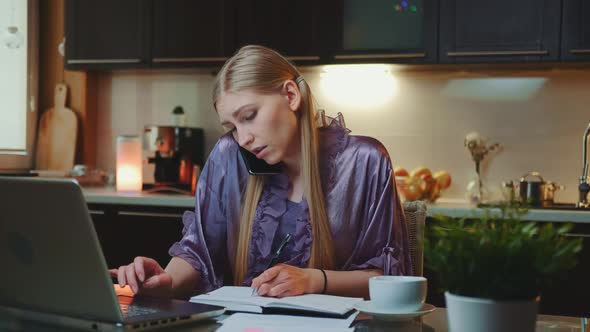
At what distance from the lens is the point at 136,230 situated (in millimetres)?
3350

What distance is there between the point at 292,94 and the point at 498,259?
97 cm

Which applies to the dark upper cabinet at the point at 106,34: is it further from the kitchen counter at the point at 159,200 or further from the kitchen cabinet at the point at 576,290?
the kitchen cabinet at the point at 576,290

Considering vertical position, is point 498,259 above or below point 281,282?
above

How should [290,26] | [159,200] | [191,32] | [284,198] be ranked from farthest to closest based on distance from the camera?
[191,32] → [290,26] → [159,200] → [284,198]

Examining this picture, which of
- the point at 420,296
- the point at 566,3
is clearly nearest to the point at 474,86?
the point at 566,3

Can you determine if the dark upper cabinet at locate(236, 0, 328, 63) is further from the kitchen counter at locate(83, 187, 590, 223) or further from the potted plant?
the potted plant

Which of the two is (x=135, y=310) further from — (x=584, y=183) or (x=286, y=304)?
(x=584, y=183)

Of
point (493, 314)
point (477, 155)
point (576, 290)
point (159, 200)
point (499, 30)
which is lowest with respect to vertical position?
point (576, 290)

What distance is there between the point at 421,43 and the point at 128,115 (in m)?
1.63

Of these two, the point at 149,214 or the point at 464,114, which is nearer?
the point at 149,214

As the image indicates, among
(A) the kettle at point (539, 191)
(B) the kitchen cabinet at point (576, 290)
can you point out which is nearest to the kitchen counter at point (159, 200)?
(B) the kitchen cabinet at point (576, 290)

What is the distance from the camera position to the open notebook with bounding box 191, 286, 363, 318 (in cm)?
122

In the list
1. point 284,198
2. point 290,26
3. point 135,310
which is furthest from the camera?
point 290,26

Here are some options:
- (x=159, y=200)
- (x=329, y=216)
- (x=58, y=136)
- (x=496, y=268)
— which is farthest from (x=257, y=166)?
(x=58, y=136)
